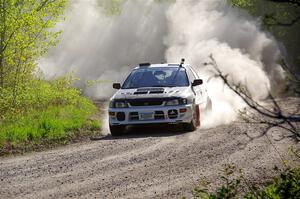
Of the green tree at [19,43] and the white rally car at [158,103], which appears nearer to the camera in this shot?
the white rally car at [158,103]

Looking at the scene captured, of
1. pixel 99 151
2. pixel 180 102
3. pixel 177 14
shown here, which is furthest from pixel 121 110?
pixel 177 14

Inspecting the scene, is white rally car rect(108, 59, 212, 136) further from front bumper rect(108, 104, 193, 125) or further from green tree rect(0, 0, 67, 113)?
green tree rect(0, 0, 67, 113)

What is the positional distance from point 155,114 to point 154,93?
1.92 feet

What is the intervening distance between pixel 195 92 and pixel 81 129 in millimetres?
3091

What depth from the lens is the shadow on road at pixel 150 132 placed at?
1442 cm

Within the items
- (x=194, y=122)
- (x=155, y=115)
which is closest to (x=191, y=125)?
(x=194, y=122)

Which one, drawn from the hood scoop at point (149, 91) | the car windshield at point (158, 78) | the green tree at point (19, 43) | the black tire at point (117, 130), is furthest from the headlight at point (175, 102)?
the green tree at point (19, 43)

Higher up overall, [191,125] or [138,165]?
[191,125]

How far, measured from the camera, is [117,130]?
584 inches

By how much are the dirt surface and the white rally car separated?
0.42m

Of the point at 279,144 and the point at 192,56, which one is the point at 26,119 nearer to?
the point at 279,144

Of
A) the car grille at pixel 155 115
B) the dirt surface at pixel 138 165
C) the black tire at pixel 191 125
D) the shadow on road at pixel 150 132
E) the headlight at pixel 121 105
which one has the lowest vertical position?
the dirt surface at pixel 138 165

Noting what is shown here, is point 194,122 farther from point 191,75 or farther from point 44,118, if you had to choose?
point 44,118

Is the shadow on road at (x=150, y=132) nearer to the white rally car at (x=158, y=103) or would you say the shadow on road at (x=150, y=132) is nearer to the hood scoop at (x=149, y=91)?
the white rally car at (x=158, y=103)
